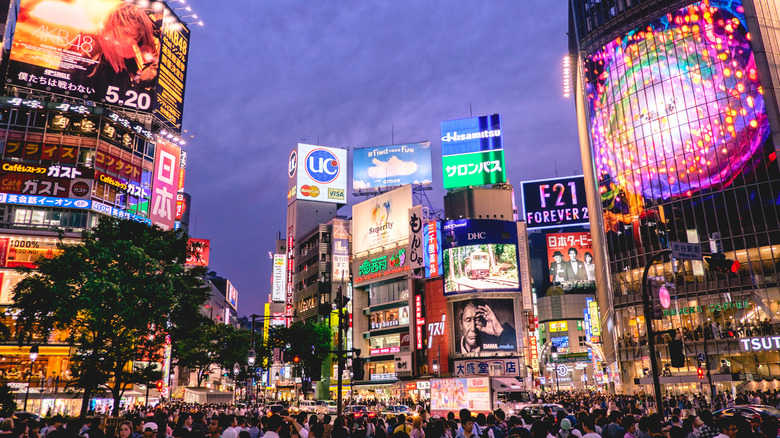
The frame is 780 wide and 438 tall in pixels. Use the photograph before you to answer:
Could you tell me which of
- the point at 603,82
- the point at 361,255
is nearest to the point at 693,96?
the point at 603,82

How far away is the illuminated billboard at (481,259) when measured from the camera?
70500 millimetres

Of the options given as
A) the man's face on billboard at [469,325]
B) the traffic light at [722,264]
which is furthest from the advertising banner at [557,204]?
the traffic light at [722,264]

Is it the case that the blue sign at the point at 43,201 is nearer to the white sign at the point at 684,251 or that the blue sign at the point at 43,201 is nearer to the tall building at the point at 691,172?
the white sign at the point at 684,251

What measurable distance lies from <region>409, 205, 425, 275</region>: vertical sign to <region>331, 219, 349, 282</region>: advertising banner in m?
17.0

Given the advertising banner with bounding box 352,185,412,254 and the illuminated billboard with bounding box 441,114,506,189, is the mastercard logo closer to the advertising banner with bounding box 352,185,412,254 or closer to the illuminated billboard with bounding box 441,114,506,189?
the advertising banner with bounding box 352,185,412,254

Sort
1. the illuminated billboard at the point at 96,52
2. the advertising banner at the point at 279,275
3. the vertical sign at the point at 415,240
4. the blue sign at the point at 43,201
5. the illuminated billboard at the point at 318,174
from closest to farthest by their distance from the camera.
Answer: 1. the blue sign at the point at 43,201
2. the illuminated billboard at the point at 96,52
3. the vertical sign at the point at 415,240
4. the illuminated billboard at the point at 318,174
5. the advertising banner at the point at 279,275

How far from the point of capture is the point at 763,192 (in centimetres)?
5662

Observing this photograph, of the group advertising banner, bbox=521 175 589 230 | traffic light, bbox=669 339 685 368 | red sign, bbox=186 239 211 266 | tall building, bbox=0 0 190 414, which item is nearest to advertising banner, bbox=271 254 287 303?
red sign, bbox=186 239 211 266

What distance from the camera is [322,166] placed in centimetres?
11350

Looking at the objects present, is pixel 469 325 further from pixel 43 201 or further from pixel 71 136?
pixel 71 136

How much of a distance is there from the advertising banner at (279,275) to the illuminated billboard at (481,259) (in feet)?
170

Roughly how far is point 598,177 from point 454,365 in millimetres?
29780

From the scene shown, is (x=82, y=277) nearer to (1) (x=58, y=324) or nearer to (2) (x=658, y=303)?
(1) (x=58, y=324)

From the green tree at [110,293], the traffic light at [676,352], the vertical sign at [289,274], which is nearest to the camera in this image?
the traffic light at [676,352]
